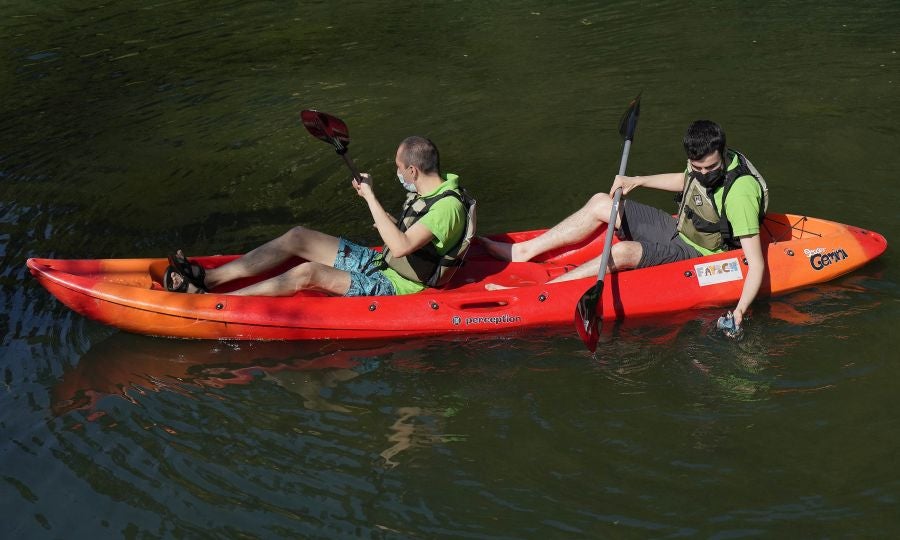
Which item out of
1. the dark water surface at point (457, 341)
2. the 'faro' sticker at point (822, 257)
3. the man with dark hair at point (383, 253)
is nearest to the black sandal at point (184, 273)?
the man with dark hair at point (383, 253)

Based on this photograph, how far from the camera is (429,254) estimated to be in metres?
6.27

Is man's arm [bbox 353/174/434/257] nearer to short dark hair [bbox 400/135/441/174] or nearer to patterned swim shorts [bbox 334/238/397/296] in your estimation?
short dark hair [bbox 400/135/441/174]

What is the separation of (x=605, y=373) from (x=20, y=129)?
23.5ft

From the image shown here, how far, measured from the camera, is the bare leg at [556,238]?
684 centimetres

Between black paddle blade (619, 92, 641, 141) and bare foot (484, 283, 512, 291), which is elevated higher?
black paddle blade (619, 92, 641, 141)

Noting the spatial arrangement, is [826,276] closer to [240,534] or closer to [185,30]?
[240,534]

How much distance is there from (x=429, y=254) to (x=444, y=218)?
337 millimetres

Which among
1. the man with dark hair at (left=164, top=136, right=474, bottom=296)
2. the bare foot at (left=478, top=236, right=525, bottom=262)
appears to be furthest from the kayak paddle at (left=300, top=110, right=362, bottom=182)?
the bare foot at (left=478, top=236, right=525, bottom=262)

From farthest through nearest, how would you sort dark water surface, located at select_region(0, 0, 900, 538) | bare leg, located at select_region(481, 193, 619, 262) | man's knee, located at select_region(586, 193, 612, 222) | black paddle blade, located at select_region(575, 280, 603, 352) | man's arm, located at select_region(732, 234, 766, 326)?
bare leg, located at select_region(481, 193, 619, 262) < man's knee, located at select_region(586, 193, 612, 222) < man's arm, located at select_region(732, 234, 766, 326) < black paddle blade, located at select_region(575, 280, 603, 352) < dark water surface, located at select_region(0, 0, 900, 538)

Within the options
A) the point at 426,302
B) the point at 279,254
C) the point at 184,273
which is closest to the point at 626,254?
the point at 426,302

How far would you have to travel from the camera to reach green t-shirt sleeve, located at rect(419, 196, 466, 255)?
237 inches

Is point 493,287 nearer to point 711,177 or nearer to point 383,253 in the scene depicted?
point 383,253

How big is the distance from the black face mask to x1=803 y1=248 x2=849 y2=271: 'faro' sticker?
955 millimetres

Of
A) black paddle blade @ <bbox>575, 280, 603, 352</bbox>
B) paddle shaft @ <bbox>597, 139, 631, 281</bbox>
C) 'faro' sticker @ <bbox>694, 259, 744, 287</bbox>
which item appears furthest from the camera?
'faro' sticker @ <bbox>694, 259, 744, 287</bbox>
